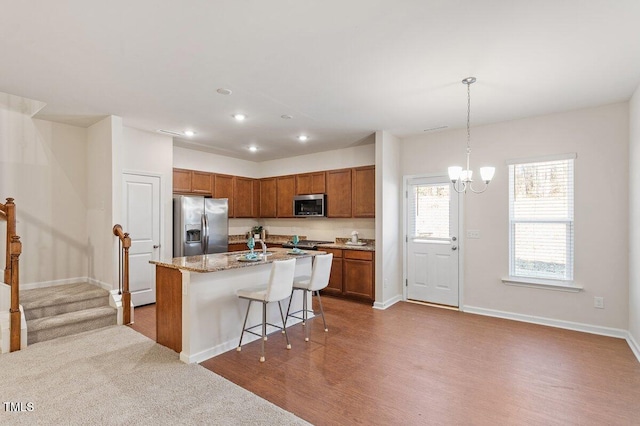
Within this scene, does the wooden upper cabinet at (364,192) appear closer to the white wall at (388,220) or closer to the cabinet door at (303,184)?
the white wall at (388,220)

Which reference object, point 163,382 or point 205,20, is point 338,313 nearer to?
point 163,382

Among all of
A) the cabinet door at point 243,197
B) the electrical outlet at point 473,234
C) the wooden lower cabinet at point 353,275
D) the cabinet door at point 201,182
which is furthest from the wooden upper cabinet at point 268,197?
the electrical outlet at point 473,234

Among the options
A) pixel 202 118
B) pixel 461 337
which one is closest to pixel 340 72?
pixel 202 118

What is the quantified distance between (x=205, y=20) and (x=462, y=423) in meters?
3.18

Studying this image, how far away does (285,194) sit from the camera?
6.93 metres

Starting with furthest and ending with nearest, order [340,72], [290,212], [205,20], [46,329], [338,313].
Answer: [290,212], [338,313], [46,329], [340,72], [205,20]

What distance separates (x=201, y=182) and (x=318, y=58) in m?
4.14

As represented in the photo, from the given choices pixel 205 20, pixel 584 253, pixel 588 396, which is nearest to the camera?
pixel 205 20

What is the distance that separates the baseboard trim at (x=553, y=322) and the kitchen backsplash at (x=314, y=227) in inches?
82.6

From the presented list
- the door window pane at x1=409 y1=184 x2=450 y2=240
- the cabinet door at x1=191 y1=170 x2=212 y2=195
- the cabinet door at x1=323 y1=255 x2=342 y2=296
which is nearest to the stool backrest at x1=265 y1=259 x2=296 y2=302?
the cabinet door at x1=323 y1=255 x2=342 y2=296

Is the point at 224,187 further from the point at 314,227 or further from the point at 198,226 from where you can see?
the point at 314,227

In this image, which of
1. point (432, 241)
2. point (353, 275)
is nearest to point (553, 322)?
point (432, 241)

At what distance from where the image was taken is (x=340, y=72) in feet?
9.80

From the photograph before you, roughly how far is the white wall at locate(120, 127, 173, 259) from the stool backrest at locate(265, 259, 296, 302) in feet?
9.18
